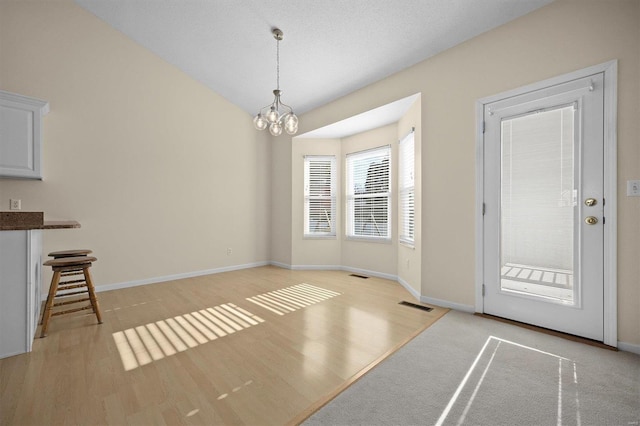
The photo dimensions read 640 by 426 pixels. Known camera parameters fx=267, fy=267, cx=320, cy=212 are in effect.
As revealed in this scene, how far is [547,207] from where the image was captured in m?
2.47

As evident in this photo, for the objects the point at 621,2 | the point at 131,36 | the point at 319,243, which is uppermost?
the point at 131,36

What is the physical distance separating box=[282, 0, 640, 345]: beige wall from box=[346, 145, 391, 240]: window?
3.54 ft

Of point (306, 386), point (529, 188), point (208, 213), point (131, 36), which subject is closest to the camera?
point (306, 386)

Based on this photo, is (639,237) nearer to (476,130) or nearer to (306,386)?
(476,130)

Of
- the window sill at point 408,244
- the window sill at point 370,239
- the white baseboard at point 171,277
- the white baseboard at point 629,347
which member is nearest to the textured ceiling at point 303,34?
the window sill at point 408,244

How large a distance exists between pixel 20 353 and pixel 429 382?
2942 mm

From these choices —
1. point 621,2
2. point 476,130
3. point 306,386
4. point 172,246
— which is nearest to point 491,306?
point 476,130

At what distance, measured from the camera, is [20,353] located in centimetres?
199

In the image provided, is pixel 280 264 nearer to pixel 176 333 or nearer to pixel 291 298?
pixel 291 298

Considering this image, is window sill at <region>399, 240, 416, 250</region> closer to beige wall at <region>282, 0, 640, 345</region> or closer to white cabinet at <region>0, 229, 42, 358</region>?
beige wall at <region>282, 0, 640, 345</region>

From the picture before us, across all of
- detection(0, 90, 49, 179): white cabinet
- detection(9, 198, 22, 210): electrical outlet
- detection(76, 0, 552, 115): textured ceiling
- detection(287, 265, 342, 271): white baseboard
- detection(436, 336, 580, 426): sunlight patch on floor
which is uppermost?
detection(76, 0, 552, 115): textured ceiling

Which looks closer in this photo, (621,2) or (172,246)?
(621,2)

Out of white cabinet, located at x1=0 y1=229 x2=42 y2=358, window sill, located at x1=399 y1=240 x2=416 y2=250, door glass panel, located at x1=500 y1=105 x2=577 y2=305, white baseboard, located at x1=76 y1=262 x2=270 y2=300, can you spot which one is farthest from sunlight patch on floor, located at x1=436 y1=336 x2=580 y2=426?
white baseboard, located at x1=76 y1=262 x2=270 y2=300

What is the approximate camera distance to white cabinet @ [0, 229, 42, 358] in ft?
6.29
